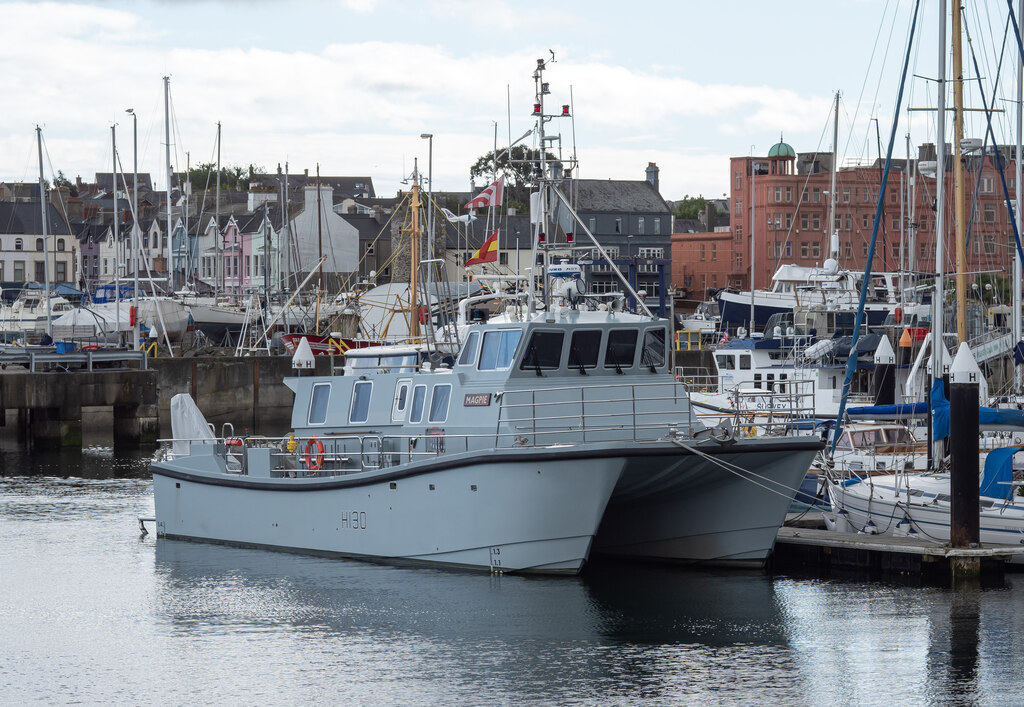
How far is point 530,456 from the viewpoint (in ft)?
57.4

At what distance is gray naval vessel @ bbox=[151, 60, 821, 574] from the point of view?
17.9 meters

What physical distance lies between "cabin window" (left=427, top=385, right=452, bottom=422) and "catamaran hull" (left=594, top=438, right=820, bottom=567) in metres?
2.75

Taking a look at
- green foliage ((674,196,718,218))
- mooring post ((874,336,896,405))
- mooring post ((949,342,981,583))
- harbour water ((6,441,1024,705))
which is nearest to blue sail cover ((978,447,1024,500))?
mooring post ((949,342,981,583))

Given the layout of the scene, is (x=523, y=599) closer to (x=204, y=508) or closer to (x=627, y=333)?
(x=627, y=333)

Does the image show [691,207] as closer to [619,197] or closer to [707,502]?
[619,197]

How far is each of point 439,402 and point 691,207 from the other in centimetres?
10368

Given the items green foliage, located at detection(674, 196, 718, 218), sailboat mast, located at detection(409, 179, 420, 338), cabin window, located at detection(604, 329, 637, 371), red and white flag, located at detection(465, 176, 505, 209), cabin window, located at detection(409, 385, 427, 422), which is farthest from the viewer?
green foliage, located at detection(674, 196, 718, 218)

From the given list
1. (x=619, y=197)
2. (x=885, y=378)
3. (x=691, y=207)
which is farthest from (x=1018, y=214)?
(x=691, y=207)

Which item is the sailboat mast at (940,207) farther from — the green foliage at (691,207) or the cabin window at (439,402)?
the green foliage at (691,207)

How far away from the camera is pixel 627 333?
1967cm

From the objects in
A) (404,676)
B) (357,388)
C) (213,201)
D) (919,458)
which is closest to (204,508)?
(357,388)

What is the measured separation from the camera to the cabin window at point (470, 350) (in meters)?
19.6

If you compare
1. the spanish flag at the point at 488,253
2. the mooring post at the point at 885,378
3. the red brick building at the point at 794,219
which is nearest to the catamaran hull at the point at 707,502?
the spanish flag at the point at 488,253

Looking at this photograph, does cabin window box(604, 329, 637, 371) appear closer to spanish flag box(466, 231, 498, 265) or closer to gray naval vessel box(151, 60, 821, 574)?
gray naval vessel box(151, 60, 821, 574)
